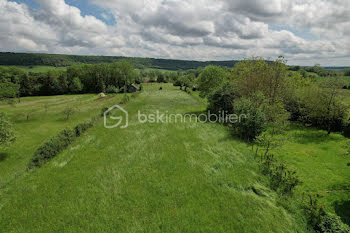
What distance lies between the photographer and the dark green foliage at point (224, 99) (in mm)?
29828

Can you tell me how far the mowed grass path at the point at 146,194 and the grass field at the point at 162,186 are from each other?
0.21 ft

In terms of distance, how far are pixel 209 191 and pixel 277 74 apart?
25.7m

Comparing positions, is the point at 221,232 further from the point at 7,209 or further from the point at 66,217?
the point at 7,209

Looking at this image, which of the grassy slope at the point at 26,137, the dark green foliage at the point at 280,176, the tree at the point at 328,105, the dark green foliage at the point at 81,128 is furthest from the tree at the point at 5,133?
Result: the tree at the point at 328,105

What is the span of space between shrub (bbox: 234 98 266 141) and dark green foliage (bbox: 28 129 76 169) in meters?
22.7

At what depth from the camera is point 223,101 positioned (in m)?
30.7

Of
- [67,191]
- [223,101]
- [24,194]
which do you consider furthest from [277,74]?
[24,194]

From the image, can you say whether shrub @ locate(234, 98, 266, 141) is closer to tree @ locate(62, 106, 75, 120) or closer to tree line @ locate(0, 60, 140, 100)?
tree @ locate(62, 106, 75, 120)

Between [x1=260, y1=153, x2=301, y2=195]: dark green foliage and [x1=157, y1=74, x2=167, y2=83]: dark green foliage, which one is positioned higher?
[x1=157, y1=74, x2=167, y2=83]: dark green foliage

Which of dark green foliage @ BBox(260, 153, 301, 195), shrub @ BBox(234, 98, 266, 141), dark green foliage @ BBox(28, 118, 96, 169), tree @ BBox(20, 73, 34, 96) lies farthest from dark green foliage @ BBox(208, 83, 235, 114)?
tree @ BBox(20, 73, 34, 96)

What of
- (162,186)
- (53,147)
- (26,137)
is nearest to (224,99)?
(162,186)

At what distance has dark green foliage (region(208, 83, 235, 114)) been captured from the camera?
29828 millimetres

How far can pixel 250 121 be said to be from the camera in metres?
20.5

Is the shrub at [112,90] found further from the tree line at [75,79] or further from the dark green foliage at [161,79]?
the dark green foliage at [161,79]
